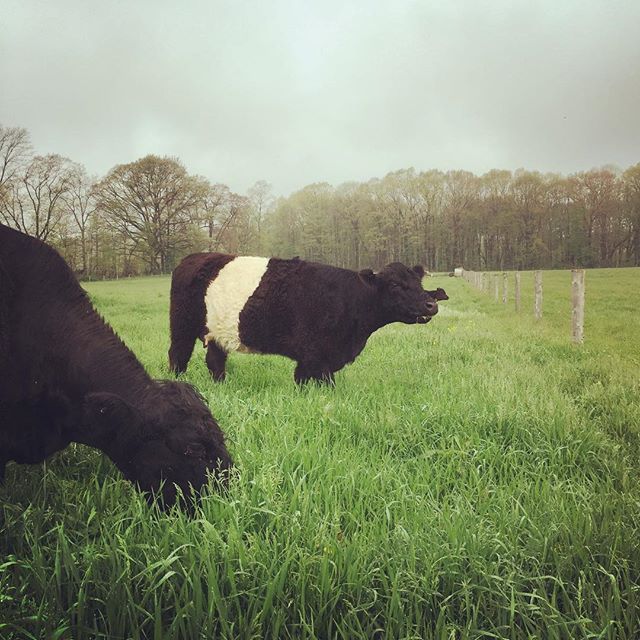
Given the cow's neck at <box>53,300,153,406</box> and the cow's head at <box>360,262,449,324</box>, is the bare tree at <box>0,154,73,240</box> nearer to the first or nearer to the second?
the cow's neck at <box>53,300,153,406</box>

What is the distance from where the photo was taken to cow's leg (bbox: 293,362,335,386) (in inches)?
206

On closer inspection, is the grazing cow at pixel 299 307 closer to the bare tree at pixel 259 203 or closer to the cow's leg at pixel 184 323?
the cow's leg at pixel 184 323

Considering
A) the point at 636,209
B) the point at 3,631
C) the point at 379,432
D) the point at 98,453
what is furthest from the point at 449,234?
the point at 3,631

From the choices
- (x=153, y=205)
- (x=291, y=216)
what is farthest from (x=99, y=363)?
(x=291, y=216)

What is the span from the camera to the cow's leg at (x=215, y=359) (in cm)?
604

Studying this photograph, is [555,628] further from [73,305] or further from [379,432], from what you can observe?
[73,305]

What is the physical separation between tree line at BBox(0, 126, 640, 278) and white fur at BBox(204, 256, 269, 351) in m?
1.78

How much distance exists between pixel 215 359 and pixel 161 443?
3840mm

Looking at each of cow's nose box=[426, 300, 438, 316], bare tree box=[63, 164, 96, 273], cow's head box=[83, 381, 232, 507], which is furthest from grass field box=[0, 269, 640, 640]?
bare tree box=[63, 164, 96, 273]

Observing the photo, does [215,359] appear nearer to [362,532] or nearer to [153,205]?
[362,532]

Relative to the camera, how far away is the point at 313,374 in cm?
526

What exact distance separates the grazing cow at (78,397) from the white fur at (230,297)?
9.94 ft

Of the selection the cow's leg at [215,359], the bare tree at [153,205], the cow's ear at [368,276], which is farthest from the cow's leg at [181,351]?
the bare tree at [153,205]

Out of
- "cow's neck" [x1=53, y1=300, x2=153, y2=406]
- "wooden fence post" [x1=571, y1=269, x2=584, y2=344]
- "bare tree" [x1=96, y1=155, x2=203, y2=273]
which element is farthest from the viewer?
"bare tree" [x1=96, y1=155, x2=203, y2=273]
